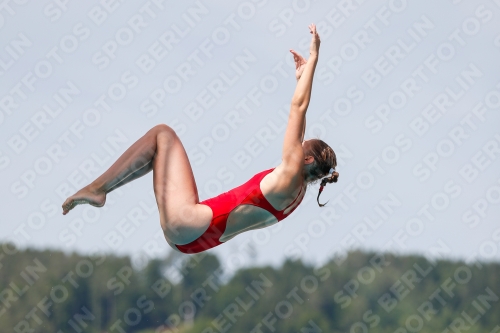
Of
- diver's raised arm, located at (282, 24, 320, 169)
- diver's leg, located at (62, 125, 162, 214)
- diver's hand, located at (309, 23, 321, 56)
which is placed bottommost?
diver's raised arm, located at (282, 24, 320, 169)

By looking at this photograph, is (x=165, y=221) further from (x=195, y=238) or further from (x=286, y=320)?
(x=286, y=320)

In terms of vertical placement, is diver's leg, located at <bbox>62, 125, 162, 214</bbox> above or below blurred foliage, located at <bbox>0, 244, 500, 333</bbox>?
above

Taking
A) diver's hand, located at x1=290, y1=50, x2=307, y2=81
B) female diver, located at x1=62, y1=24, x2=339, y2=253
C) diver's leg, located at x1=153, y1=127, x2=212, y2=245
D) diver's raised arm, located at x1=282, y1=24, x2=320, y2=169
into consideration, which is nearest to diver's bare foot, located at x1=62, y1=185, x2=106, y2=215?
female diver, located at x1=62, y1=24, x2=339, y2=253

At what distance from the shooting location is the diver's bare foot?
8219 mm

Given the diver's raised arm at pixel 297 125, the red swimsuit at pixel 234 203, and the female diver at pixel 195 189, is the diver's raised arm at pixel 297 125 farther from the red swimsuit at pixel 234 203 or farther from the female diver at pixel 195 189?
the red swimsuit at pixel 234 203

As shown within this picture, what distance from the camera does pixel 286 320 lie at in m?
57.2

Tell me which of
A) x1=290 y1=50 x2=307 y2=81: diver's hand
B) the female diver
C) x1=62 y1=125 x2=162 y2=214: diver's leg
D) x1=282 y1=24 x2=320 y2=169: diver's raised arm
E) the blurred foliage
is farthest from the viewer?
the blurred foliage

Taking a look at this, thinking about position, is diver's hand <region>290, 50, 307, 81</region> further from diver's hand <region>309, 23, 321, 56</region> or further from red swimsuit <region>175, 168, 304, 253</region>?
red swimsuit <region>175, 168, 304, 253</region>

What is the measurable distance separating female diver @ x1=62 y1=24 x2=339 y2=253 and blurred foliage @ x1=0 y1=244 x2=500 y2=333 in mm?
42586

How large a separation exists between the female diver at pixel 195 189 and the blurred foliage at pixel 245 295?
140ft

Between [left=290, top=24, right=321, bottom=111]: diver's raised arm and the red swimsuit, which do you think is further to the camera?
the red swimsuit

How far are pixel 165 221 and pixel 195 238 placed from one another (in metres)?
0.30

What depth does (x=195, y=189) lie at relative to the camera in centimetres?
823

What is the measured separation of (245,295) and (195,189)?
51.4 meters
